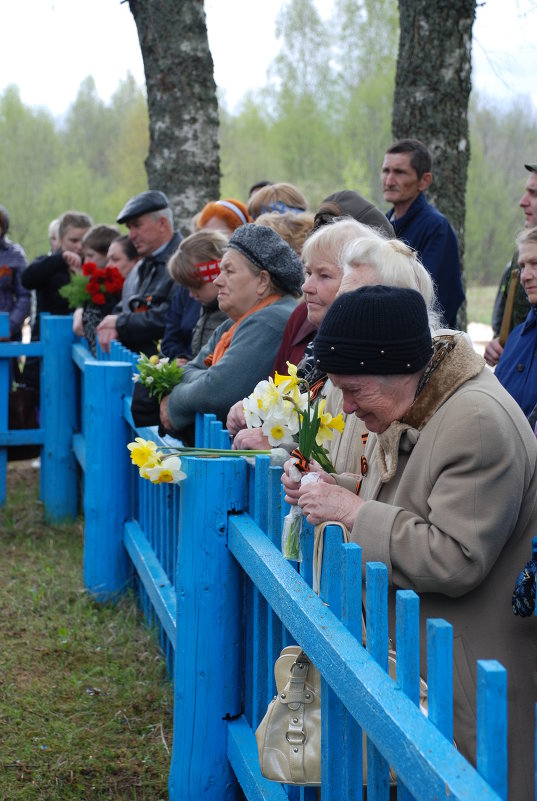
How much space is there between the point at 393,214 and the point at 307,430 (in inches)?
160

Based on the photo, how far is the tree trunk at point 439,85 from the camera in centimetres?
714

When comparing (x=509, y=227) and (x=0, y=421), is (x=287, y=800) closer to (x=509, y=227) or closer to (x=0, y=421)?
(x=0, y=421)

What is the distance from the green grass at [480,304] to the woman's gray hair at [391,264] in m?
23.3

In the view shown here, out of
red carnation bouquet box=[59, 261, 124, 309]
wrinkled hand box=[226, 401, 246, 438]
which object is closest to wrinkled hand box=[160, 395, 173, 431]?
wrinkled hand box=[226, 401, 246, 438]

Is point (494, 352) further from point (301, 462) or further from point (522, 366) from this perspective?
point (301, 462)

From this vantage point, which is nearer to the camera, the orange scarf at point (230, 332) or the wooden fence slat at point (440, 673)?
the wooden fence slat at point (440, 673)

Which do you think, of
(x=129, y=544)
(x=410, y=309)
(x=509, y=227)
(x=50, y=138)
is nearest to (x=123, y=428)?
(x=129, y=544)

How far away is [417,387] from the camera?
7.21 ft

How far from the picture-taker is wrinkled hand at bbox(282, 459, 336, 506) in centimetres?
228

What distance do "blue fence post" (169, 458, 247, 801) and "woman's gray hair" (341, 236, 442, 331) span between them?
2.20ft

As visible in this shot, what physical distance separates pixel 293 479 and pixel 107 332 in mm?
3671

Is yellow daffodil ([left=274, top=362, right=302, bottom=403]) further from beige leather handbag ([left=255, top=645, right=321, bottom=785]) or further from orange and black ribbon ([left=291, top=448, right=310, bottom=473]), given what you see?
beige leather handbag ([left=255, top=645, right=321, bottom=785])

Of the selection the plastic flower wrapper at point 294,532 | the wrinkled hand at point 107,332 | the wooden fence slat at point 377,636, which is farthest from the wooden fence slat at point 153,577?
the wooden fence slat at point 377,636

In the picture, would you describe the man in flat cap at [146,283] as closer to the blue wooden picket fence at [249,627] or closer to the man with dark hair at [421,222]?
the blue wooden picket fence at [249,627]
